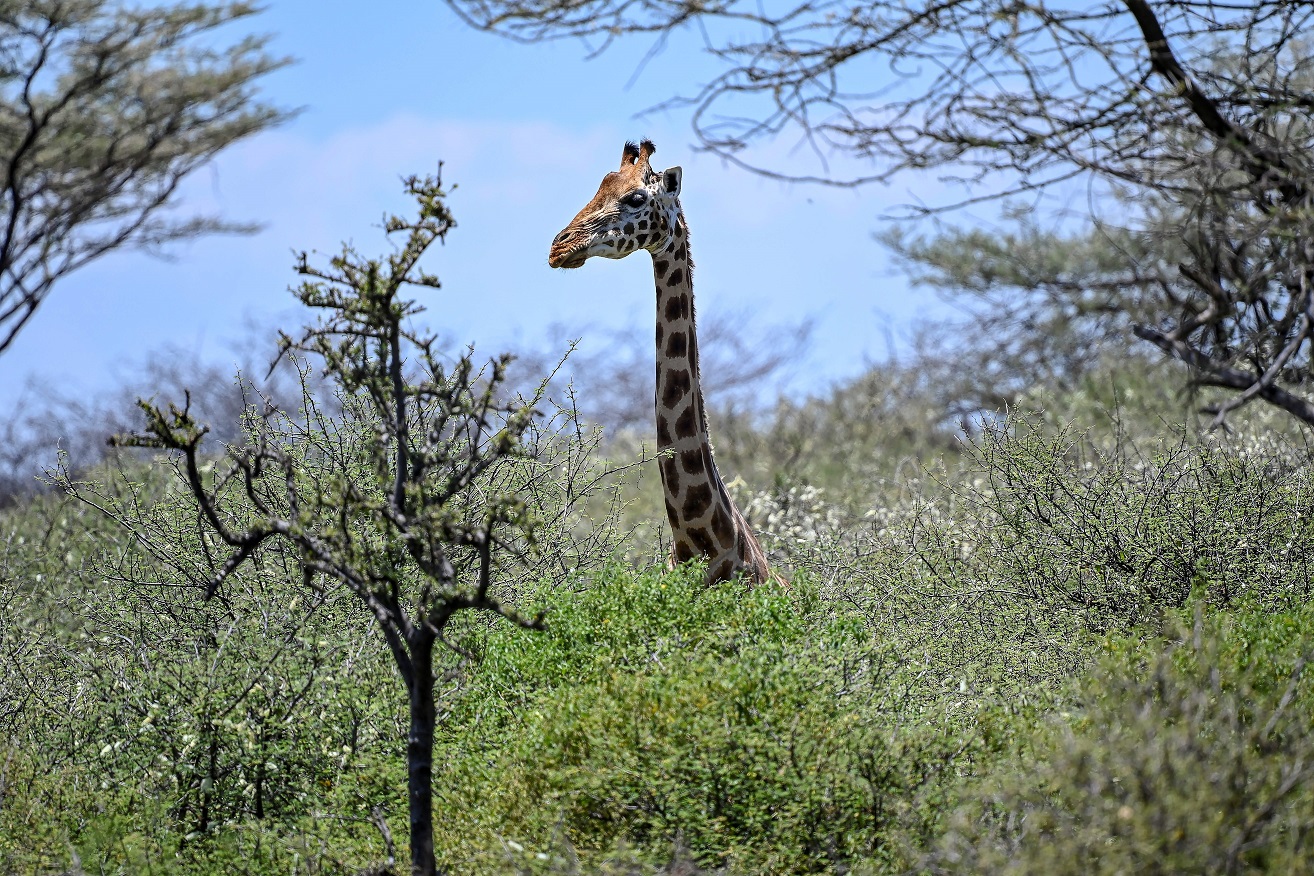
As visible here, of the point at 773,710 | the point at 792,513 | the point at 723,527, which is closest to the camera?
the point at 773,710

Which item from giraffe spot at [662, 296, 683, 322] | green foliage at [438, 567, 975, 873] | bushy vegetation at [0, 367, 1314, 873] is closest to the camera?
bushy vegetation at [0, 367, 1314, 873]

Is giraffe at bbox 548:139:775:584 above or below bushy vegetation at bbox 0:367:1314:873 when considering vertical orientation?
above

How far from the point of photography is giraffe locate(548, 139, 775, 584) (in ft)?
18.4

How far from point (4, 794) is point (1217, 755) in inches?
157

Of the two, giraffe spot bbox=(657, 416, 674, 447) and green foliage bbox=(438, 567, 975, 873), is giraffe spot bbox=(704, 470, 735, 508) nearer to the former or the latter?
giraffe spot bbox=(657, 416, 674, 447)

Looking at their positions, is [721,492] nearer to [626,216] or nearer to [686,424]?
[686,424]

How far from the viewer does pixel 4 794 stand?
15.5 feet

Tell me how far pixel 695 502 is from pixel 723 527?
180 millimetres

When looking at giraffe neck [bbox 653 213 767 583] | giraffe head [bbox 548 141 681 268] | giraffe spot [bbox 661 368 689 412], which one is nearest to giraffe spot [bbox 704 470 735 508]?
giraffe neck [bbox 653 213 767 583]

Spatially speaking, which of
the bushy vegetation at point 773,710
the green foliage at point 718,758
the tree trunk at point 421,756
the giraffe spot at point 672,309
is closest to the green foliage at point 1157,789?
the bushy vegetation at point 773,710

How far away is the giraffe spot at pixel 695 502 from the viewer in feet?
18.5

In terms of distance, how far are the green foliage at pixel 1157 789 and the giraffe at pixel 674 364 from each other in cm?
185

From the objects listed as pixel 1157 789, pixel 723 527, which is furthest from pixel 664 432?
pixel 1157 789

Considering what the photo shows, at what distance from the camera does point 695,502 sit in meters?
5.65
